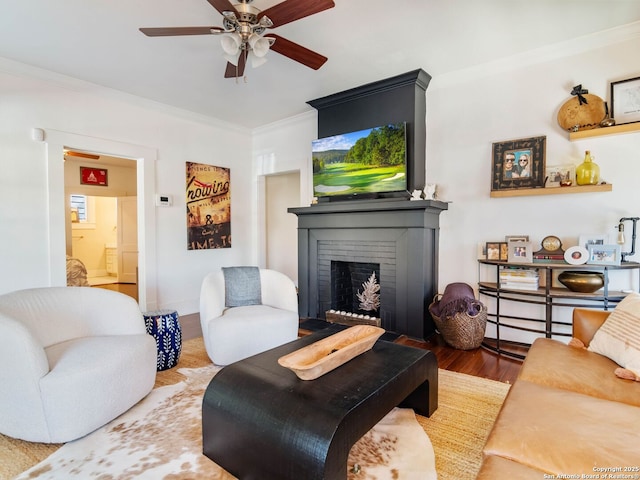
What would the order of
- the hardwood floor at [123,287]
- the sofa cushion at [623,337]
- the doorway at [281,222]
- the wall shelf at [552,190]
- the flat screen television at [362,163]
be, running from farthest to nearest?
the hardwood floor at [123,287]
the doorway at [281,222]
the flat screen television at [362,163]
the wall shelf at [552,190]
the sofa cushion at [623,337]

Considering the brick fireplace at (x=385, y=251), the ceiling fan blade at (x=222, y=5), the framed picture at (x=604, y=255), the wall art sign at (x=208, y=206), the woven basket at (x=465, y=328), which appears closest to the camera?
the ceiling fan blade at (x=222, y=5)

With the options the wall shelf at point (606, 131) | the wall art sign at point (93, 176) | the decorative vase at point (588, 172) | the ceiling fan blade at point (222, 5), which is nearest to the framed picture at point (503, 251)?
the decorative vase at point (588, 172)

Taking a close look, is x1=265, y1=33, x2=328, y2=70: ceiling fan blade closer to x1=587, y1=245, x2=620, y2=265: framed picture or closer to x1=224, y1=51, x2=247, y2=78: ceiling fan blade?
x1=224, y1=51, x2=247, y2=78: ceiling fan blade

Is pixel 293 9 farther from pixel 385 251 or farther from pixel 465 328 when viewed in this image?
pixel 465 328

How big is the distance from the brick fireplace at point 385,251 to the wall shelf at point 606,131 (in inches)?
47.9

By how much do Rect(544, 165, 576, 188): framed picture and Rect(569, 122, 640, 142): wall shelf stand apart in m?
0.25

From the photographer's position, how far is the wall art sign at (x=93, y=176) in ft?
22.0

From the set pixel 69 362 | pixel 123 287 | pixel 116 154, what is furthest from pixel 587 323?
pixel 123 287

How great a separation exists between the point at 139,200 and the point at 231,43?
2.76 m

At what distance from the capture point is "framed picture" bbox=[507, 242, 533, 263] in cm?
293

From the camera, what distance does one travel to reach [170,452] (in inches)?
64.3

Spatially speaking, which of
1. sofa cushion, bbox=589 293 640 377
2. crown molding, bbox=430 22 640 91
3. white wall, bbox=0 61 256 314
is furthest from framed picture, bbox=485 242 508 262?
white wall, bbox=0 61 256 314

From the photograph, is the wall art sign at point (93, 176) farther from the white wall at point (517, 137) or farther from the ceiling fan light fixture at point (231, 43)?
the white wall at point (517, 137)

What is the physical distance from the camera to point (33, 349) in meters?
1.64
